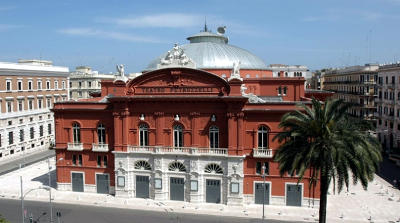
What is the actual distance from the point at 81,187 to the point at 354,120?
3358cm

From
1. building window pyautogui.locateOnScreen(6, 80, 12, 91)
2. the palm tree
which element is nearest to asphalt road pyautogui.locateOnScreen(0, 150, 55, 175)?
building window pyautogui.locateOnScreen(6, 80, 12, 91)

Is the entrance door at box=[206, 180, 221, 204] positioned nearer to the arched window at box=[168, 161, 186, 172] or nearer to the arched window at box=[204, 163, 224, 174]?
the arched window at box=[204, 163, 224, 174]

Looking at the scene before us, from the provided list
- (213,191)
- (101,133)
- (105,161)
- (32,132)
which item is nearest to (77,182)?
(105,161)

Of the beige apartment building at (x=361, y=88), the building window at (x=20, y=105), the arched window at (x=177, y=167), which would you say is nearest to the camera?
the arched window at (x=177, y=167)

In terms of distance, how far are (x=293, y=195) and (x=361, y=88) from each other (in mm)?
56787

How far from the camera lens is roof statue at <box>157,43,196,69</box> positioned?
41.9m

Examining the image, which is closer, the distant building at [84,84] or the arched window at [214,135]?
the arched window at [214,135]

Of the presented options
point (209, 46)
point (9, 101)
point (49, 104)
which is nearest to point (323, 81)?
point (209, 46)

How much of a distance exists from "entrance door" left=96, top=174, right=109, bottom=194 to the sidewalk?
2.52 feet

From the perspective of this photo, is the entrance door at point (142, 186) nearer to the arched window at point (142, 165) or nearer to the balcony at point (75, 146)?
the arched window at point (142, 165)

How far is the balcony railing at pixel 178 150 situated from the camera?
134 ft

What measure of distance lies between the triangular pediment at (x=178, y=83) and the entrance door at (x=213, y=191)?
10231 millimetres

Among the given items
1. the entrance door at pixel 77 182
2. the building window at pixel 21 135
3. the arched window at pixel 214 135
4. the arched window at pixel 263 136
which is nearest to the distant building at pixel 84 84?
the building window at pixel 21 135

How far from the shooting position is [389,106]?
73.4 meters
